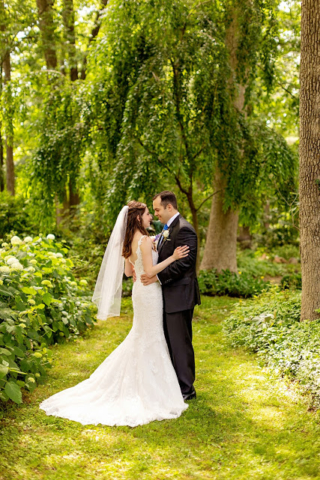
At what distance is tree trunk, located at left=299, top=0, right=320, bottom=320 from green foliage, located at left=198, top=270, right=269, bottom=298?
4256 millimetres

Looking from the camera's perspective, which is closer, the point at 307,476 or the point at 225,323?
the point at 307,476

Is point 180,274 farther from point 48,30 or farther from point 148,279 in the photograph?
point 48,30

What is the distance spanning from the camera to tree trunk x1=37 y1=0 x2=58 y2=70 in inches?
497

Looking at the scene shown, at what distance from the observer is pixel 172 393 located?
450cm

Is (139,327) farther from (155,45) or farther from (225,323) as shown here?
(155,45)

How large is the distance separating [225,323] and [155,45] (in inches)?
200

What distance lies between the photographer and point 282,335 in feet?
18.7

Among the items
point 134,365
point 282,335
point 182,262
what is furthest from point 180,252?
point 282,335

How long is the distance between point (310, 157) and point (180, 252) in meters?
2.45

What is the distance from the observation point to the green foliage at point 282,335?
4.77 metres

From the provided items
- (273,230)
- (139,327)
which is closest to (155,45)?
(139,327)

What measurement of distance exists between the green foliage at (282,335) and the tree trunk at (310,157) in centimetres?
41

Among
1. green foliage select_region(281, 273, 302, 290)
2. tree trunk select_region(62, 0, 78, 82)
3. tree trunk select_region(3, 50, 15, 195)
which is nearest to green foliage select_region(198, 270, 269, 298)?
green foliage select_region(281, 273, 302, 290)

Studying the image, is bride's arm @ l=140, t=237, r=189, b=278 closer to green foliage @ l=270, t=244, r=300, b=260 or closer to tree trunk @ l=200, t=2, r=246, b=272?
tree trunk @ l=200, t=2, r=246, b=272
